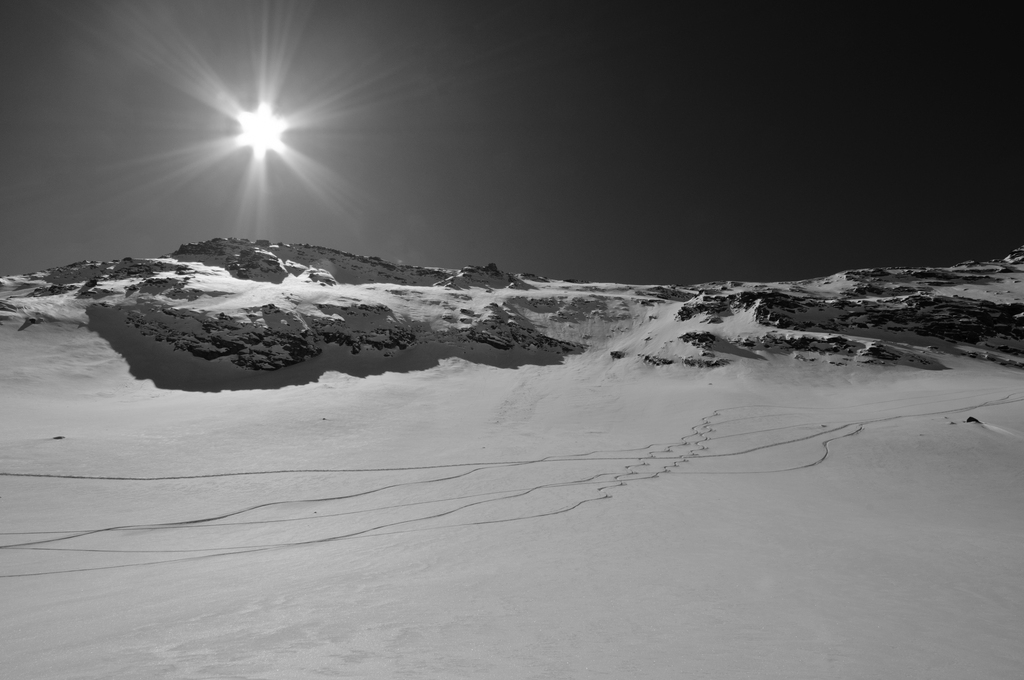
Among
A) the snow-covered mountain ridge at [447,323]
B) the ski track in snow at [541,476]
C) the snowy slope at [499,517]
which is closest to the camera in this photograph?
the snowy slope at [499,517]

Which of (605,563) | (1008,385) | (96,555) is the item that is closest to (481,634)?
(605,563)

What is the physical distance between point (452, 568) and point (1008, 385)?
39479 millimetres

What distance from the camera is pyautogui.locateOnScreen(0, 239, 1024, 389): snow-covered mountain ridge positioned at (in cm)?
4047

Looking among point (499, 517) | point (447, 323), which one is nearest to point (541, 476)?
point (499, 517)

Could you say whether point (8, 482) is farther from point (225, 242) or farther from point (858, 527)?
point (225, 242)

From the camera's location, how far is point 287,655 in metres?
3.18

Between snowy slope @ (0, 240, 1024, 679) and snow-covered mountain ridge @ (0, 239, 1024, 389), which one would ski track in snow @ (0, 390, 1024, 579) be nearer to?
snowy slope @ (0, 240, 1024, 679)

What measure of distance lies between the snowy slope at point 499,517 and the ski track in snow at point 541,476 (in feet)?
0.41

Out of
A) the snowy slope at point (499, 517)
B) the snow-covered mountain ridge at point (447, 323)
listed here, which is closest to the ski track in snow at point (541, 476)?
the snowy slope at point (499, 517)

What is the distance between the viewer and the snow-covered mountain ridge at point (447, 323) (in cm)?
4047

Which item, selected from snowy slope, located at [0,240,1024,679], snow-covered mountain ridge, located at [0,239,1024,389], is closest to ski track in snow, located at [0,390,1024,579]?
snowy slope, located at [0,240,1024,679]

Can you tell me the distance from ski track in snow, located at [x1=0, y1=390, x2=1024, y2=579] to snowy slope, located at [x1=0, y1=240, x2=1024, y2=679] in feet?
0.41

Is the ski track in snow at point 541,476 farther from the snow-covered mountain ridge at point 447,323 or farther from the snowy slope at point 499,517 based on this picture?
the snow-covered mountain ridge at point 447,323

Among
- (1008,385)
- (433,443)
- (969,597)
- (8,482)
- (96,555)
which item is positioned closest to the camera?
(969,597)
